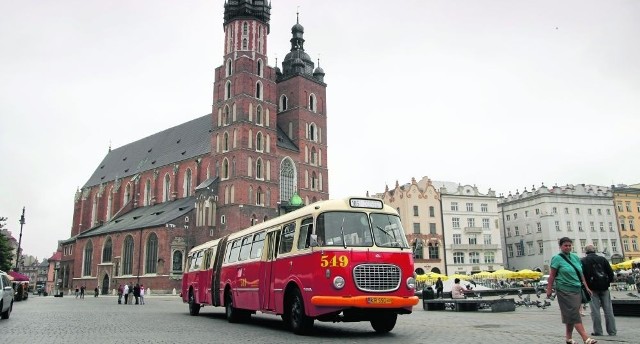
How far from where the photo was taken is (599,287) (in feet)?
32.7

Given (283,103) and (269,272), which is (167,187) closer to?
(283,103)

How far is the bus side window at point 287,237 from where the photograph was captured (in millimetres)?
12375

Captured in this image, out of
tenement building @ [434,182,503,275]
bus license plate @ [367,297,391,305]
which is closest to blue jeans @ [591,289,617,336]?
bus license plate @ [367,297,391,305]

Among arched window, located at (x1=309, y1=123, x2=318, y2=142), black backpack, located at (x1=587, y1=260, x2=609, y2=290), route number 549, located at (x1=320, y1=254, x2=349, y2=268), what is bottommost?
black backpack, located at (x1=587, y1=260, x2=609, y2=290)

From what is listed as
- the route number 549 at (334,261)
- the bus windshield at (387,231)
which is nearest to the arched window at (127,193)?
the bus windshield at (387,231)

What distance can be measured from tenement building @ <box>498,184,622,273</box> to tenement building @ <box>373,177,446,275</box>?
13374 millimetres

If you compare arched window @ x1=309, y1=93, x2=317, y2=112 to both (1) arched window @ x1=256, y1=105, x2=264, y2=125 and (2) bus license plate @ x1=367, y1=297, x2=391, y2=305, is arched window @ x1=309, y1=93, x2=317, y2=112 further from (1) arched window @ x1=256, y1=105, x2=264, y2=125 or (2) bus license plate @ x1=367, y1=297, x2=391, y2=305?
(2) bus license plate @ x1=367, y1=297, x2=391, y2=305

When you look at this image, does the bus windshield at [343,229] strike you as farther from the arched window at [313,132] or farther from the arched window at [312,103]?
the arched window at [312,103]

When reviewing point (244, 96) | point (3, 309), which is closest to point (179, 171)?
point (244, 96)

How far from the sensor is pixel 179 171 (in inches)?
2402

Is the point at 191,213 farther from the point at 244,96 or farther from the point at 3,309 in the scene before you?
the point at 3,309

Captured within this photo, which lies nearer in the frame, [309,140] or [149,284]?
[149,284]

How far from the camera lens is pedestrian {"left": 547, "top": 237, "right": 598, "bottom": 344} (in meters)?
8.01

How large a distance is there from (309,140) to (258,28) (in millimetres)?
13671
